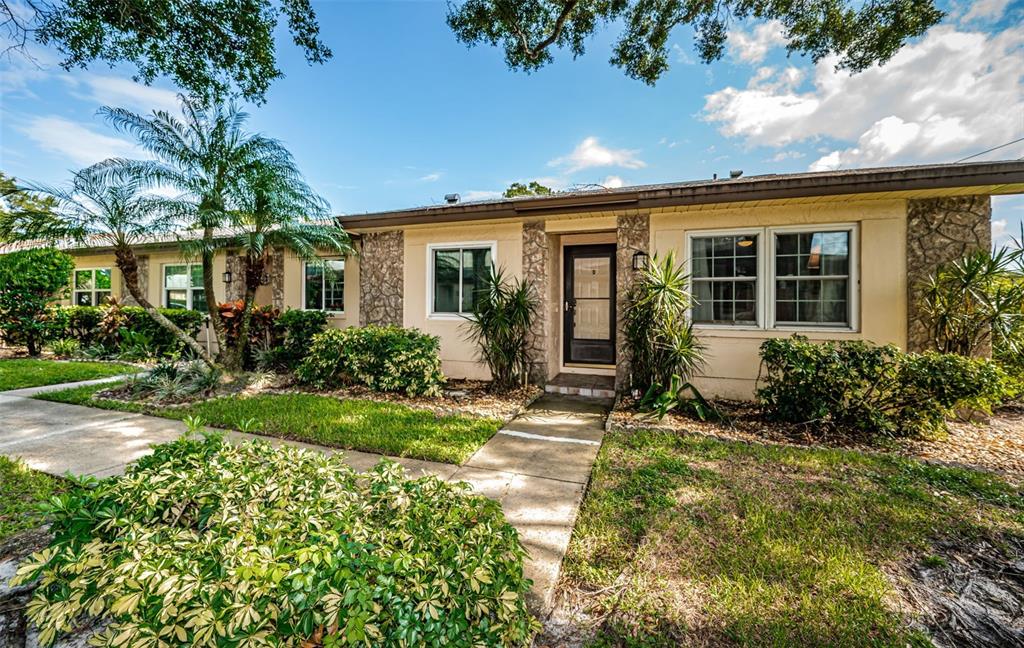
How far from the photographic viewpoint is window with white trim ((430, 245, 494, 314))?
7.69 meters

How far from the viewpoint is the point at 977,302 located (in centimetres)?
504

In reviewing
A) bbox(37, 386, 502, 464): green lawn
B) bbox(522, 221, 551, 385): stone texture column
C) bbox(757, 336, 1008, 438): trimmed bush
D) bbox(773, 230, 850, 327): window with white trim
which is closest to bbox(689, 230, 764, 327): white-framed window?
bbox(773, 230, 850, 327): window with white trim

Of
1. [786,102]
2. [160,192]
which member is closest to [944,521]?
[786,102]

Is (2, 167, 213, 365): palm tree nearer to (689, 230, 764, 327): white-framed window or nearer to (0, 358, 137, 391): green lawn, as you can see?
(0, 358, 137, 391): green lawn

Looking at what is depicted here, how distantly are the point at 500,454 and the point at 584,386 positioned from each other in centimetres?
302

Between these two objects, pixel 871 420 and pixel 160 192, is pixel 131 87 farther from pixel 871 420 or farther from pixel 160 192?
pixel 871 420

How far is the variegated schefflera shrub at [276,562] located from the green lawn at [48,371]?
8058mm

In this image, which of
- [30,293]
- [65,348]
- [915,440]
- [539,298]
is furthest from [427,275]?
[30,293]

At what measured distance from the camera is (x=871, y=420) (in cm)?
469

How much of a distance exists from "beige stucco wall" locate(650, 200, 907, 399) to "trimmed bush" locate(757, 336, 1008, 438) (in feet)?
3.34

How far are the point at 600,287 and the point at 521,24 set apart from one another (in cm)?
505

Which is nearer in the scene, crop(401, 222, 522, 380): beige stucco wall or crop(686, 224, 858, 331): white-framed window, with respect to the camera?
crop(686, 224, 858, 331): white-framed window

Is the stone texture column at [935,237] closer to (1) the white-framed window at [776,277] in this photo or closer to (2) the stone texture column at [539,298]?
(1) the white-framed window at [776,277]

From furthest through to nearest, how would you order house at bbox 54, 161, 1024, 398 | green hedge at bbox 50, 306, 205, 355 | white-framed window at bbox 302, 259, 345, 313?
green hedge at bbox 50, 306, 205, 355, white-framed window at bbox 302, 259, 345, 313, house at bbox 54, 161, 1024, 398
